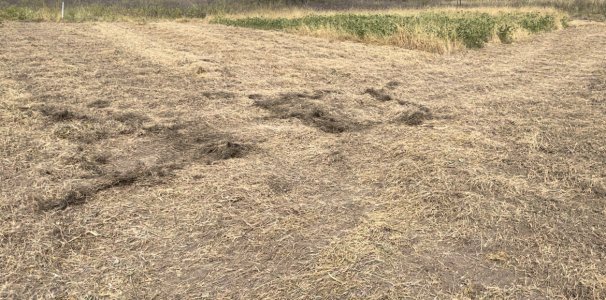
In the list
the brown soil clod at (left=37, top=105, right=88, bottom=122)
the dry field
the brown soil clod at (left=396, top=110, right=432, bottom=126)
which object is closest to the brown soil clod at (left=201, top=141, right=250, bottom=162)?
the dry field

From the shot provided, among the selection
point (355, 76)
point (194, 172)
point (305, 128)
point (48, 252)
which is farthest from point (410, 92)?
point (48, 252)

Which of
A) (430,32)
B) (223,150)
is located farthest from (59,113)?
A: (430,32)

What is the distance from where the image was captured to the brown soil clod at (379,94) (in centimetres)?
715

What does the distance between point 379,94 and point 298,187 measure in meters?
3.59

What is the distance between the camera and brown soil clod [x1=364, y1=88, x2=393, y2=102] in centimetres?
715

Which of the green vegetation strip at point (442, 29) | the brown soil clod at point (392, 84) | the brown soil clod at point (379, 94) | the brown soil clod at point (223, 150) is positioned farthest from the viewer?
the green vegetation strip at point (442, 29)

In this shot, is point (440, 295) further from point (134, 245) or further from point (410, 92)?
point (410, 92)

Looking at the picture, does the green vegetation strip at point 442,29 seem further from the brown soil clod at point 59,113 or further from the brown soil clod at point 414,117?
the brown soil clod at point 59,113

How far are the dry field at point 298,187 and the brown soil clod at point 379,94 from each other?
29 mm

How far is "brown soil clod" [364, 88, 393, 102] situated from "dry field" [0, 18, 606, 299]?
0.10 ft

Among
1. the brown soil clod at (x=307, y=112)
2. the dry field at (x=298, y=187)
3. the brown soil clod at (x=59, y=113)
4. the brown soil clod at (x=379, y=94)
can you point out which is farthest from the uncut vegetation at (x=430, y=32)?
the brown soil clod at (x=59, y=113)

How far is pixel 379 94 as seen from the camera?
290 inches

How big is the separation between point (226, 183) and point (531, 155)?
3.07 metres

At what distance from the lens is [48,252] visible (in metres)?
3.18
